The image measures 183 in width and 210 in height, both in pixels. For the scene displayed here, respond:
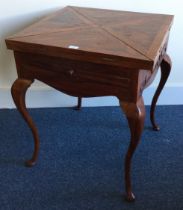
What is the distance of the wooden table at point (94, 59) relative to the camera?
91 cm

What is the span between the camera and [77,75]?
3.26 feet

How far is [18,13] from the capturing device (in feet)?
4.91

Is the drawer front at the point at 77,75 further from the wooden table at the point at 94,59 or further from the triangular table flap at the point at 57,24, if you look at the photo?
the triangular table flap at the point at 57,24

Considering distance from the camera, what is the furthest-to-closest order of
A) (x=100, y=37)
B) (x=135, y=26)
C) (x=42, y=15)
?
(x=42, y=15) → (x=135, y=26) → (x=100, y=37)

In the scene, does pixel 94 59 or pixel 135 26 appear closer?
pixel 94 59

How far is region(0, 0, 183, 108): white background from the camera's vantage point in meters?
1.48

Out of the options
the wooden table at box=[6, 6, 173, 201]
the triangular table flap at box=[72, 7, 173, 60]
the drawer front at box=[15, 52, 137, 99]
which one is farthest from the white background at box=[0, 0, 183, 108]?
the drawer front at box=[15, 52, 137, 99]

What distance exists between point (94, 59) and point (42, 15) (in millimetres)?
717

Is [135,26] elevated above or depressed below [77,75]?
above

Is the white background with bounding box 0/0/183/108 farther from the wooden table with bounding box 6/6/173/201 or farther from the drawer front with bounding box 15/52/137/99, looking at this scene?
the drawer front with bounding box 15/52/137/99

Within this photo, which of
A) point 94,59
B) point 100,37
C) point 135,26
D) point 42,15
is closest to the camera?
point 94,59

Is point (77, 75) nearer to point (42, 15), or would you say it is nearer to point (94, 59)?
point (94, 59)

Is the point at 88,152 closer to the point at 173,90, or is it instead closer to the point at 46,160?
the point at 46,160

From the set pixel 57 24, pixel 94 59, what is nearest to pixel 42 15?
pixel 57 24
